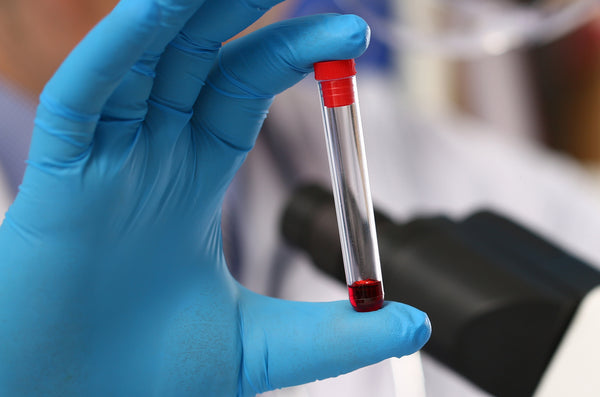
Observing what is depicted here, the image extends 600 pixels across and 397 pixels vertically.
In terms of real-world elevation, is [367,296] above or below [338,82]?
below

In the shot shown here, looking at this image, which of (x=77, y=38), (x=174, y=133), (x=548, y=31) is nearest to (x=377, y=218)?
(x=174, y=133)

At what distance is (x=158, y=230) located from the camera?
471 millimetres

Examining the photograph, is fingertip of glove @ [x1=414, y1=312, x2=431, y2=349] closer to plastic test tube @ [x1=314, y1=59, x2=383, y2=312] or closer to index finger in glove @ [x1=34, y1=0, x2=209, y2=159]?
plastic test tube @ [x1=314, y1=59, x2=383, y2=312]

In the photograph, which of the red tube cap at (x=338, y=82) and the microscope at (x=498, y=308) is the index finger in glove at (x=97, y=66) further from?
the microscope at (x=498, y=308)

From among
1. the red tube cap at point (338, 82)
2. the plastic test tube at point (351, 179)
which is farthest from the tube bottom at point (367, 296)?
the red tube cap at point (338, 82)

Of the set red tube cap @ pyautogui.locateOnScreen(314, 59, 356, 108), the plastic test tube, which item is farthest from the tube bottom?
red tube cap @ pyautogui.locateOnScreen(314, 59, 356, 108)

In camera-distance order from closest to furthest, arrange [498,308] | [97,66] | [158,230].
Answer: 1. [97,66]
2. [158,230]
3. [498,308]

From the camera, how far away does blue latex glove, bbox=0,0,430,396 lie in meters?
0.39

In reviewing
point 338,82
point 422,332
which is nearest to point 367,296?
point 422,332

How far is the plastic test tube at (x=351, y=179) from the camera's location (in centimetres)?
43

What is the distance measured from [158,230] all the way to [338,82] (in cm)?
18

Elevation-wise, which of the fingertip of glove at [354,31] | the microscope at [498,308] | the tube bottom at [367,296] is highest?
the fingertip of glove at [354,31]

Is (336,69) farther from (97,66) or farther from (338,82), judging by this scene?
(97,66)

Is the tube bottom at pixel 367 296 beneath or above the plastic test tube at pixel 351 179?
beneath
